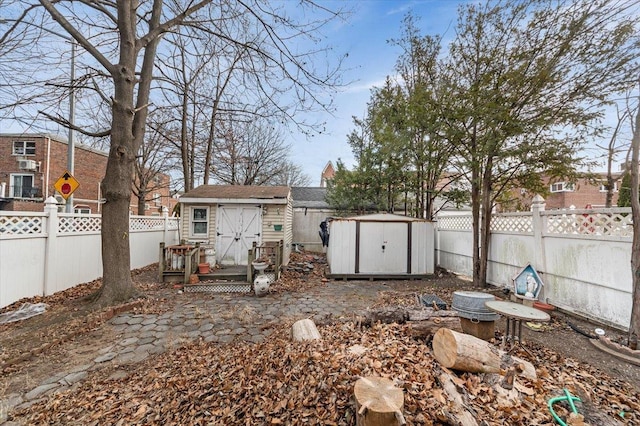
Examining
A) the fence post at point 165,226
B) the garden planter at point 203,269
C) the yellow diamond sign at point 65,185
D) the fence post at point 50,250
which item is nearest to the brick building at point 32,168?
the fence post at point 165,226

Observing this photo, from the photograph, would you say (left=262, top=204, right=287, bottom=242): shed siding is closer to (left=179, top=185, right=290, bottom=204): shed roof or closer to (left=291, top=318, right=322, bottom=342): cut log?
(left=179, top=185, right=290, bottom=204): shed roof

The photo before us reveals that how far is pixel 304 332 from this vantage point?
A: 3287mm

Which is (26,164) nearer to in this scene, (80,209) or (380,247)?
(80,209)

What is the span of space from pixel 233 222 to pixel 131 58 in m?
4.89

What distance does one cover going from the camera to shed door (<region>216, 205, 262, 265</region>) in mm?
8422

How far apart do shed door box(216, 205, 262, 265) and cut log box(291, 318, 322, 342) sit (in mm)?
5394

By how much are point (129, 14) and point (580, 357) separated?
9054 millimetres

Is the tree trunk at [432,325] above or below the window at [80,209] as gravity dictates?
below

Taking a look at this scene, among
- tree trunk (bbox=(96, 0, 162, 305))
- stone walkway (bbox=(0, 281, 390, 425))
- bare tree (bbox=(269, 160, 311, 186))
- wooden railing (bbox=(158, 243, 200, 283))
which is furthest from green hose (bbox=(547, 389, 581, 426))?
bare tree (bbox=(269, 160, 311, 186))

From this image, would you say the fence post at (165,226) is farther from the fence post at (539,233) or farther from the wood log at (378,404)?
the fence post at (539,233)

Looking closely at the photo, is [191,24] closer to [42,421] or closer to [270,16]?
[270,16]

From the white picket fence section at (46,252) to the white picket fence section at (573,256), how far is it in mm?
9804

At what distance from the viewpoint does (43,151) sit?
1578 centimetres

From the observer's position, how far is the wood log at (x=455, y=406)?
71.9 inches
